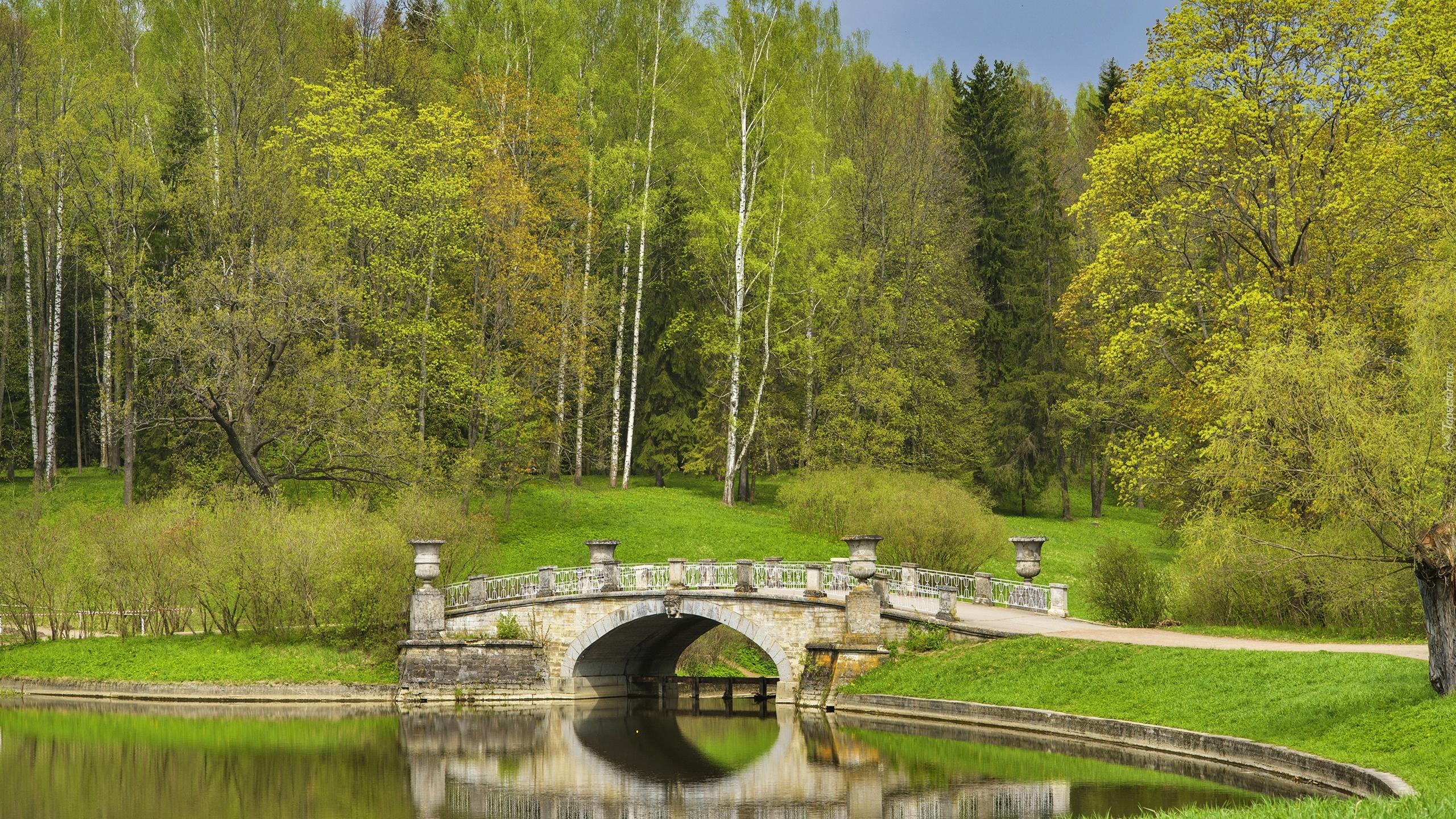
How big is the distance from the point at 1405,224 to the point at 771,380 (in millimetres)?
21710

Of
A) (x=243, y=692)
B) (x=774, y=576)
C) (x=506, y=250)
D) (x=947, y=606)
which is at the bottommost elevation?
(x=243, y=692)

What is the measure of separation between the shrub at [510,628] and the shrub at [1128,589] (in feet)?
40.6

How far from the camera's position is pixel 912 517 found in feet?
107

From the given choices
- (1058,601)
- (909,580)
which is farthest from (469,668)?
(1058,601)

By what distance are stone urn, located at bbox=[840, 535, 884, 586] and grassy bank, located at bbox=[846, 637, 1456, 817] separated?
70.9 inches

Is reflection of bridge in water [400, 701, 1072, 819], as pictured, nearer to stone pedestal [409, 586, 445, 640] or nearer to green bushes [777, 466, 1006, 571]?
stone pedestal [409, 586, 445, 640]

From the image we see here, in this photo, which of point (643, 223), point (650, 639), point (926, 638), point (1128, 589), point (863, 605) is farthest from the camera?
point (643, 223)

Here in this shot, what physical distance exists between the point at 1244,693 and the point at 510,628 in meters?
16.0

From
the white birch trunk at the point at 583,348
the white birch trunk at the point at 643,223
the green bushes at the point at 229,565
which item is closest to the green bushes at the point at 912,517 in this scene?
the white birch trunk at the point at 583,348

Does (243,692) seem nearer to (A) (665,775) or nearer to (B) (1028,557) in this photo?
(A) (665,775)

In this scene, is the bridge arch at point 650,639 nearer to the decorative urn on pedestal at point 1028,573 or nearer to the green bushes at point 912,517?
the green bushes at point 912,517

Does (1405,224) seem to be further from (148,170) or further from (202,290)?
(148,170)

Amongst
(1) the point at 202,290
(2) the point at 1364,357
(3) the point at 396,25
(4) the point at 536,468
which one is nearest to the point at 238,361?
(1) the point at 202,290

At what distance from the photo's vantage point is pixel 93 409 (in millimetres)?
43500
